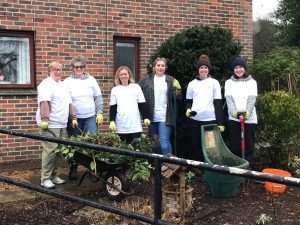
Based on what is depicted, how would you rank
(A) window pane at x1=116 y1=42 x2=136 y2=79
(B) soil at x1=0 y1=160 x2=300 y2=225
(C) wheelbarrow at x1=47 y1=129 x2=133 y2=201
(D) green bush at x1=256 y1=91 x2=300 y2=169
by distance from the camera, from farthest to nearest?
1. (A) window pane at x1=116 y1=42 x2=136 y2=79
2. (D) green bush at x1=256 y1=91 x2=300 y2=169
3. (C) wheelbarrow at x1=47 y1=129 x2=133 y2=201
4. (B) soil at x1=0 y1=160 x2=300 y2=225

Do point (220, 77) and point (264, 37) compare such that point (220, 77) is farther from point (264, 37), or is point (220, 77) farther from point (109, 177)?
point (264, 37)

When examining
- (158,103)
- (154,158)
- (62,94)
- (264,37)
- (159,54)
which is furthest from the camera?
(264,37)

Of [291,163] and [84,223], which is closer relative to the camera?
[84,223]

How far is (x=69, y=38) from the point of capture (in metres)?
8.05

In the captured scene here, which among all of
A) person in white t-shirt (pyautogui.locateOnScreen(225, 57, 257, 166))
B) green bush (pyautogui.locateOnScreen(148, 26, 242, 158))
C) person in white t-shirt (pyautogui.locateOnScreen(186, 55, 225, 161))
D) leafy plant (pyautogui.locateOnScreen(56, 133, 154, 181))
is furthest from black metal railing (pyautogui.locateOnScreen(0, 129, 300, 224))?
green bush (pyautogui.locateOnScreen(148, 26, 242, 158))

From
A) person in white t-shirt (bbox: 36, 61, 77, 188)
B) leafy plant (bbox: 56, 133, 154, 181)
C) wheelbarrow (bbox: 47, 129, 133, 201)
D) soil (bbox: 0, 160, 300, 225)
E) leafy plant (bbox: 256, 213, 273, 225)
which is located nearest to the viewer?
leafy plant (bbox: 256, 213, 273, 225)

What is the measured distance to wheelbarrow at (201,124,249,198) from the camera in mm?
5368

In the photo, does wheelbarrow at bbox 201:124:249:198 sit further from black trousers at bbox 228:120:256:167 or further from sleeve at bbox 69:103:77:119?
sleeve at bbox 69:103:77:119

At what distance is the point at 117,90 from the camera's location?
6.07 meters

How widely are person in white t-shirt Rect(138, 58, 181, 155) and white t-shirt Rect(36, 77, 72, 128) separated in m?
1.10

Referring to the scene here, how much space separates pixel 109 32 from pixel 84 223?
4503 millimetres

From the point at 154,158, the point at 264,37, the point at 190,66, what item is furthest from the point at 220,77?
the point at 264,37

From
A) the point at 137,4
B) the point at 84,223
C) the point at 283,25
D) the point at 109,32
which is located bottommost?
the point at 84,223

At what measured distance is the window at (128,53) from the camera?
866 centimetres
